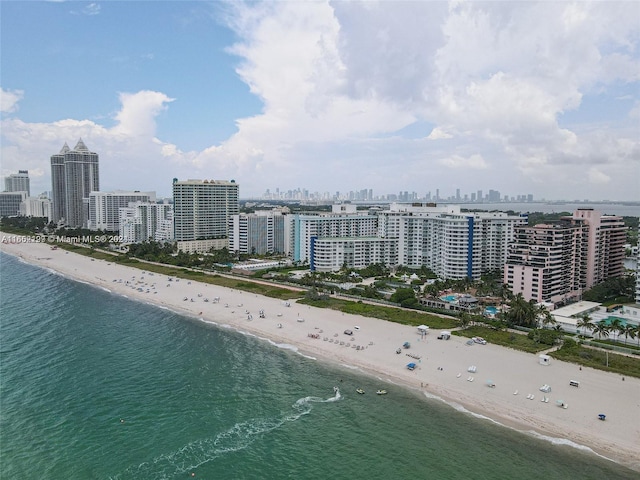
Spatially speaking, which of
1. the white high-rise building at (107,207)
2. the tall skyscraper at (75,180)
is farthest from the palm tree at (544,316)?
the tall skyscraper at (75,180)

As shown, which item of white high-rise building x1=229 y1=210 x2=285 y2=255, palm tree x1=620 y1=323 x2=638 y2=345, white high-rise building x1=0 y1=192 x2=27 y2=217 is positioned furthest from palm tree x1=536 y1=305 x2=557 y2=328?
white high-rise building x1=0 y1=192 x2=27 y2=217

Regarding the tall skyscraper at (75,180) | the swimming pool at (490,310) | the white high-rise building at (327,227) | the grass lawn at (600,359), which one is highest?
the tall skyscraper at (75,180)

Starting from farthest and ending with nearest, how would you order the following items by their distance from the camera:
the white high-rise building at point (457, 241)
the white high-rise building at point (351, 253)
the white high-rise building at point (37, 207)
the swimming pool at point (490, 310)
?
the white high-rise building at point (37, 207) → the white high-rise building at point (351, 253) → the white high-rise building at point (457, 241) → the swimming pool at point (490, 310)

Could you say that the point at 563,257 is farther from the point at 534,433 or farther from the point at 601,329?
the point at 534,433

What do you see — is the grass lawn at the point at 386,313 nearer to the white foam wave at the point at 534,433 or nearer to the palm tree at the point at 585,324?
the palm tree at the point at 585,324

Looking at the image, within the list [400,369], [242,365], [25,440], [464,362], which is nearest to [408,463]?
[400,369]

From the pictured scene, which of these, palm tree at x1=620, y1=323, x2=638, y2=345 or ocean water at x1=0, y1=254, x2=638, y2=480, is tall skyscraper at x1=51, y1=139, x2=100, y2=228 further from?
palm tree at x1=620, y1=323, x2=638, y2=345

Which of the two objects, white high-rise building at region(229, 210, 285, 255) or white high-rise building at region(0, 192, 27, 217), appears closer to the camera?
white high-rise building at region(229, 210, 285, 255)

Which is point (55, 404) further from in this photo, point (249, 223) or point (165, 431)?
point (249, 223)
